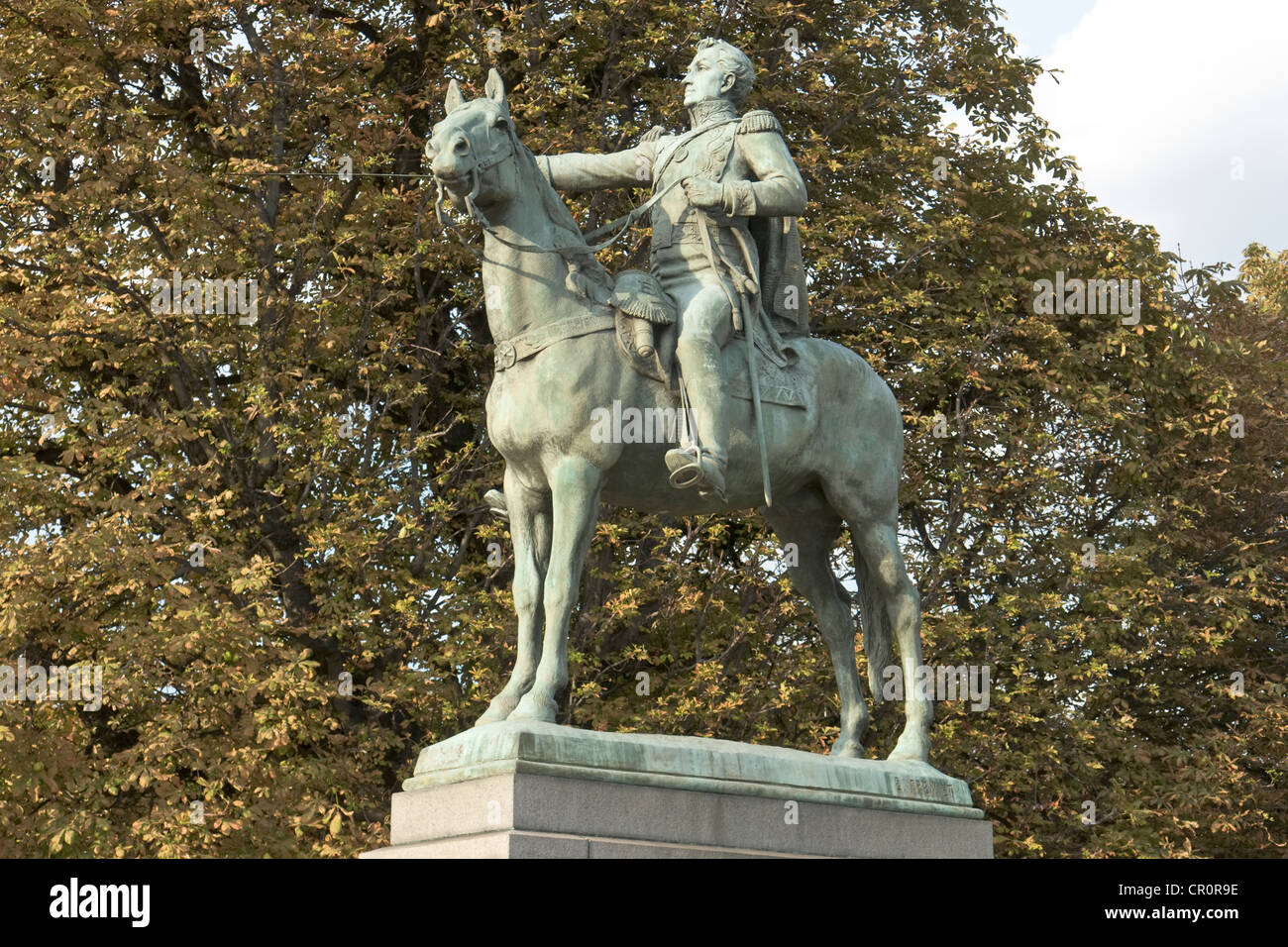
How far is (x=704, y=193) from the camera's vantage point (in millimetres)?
8867

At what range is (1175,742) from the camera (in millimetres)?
19562

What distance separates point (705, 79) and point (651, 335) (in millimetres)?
1774

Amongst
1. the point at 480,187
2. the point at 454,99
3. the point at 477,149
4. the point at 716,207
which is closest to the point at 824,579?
the point at 716,207

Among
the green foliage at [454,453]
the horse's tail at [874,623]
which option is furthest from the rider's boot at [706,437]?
the green foliage at [454,453]

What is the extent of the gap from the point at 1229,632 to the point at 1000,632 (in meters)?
2.50

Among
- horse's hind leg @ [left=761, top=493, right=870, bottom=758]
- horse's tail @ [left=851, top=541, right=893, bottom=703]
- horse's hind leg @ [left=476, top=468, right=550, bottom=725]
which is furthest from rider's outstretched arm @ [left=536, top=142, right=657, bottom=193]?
horse's tail @ [left=851, top=541, right=893, bottom=703]

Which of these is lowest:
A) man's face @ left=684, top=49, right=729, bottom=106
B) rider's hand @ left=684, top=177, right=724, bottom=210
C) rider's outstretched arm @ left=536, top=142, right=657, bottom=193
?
rider's hand @ left=684, top=177, right=724, bottom=210

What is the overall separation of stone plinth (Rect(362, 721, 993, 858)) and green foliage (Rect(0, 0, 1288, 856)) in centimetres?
673

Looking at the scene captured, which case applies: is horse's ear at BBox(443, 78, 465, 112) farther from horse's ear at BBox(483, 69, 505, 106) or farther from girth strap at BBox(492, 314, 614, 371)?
girth strap at BBox(492, 314, 614, 371)

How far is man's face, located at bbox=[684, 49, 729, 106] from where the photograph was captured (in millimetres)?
9500

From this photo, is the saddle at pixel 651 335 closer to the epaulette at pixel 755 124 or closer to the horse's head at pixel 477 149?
the horse's head at pixel 477 149

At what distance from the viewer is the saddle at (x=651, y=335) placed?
28.0 ft
